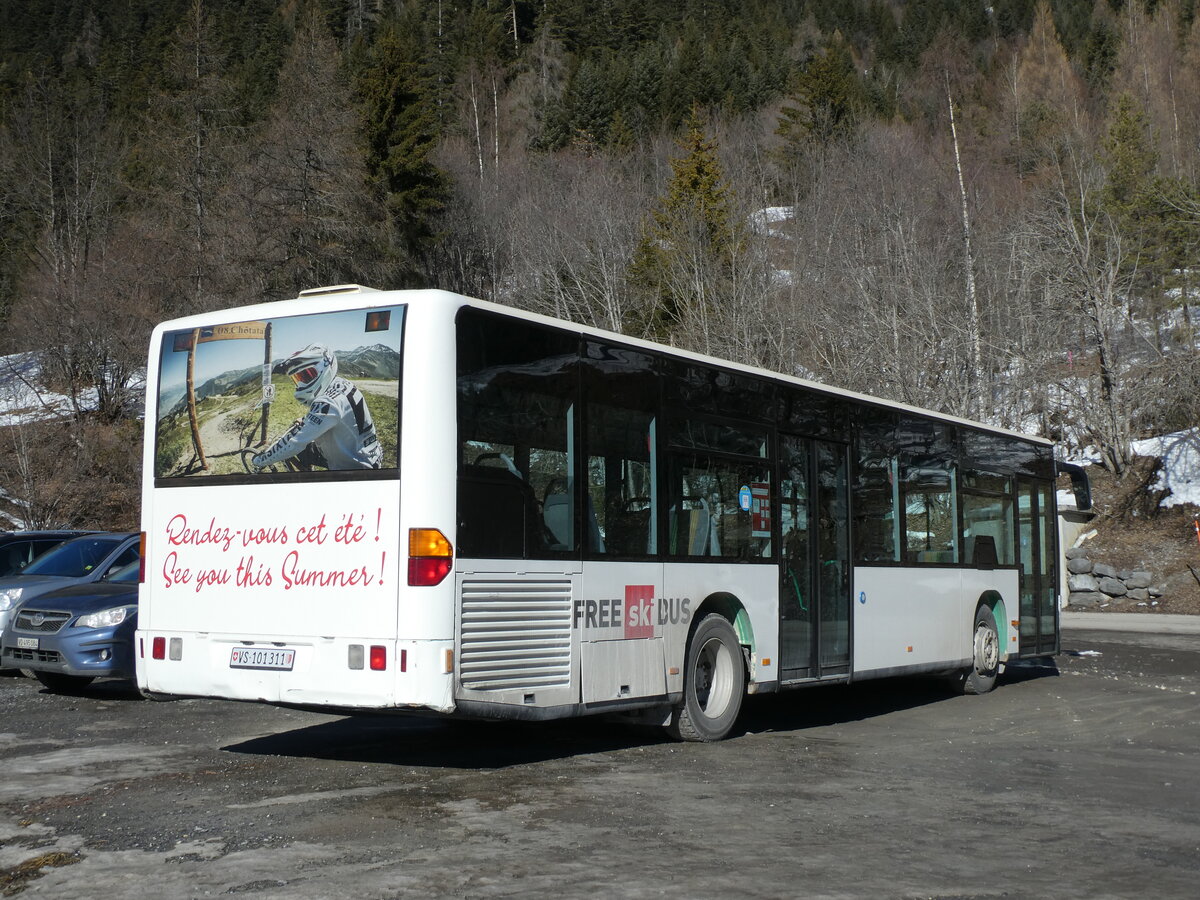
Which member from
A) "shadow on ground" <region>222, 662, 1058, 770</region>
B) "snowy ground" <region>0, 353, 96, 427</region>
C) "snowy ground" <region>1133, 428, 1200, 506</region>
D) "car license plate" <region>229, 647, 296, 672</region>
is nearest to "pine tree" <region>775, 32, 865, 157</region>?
"snowy ground" <region>1133, 428, 1200, 506</region>

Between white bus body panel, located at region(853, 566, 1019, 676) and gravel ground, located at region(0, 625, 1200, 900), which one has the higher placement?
white bus body panel, located at region(853, 566, 1019, 676)

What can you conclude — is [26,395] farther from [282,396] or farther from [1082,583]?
[282,396]

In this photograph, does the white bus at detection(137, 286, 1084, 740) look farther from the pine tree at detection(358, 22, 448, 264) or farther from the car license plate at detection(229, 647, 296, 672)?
the pine tree at detection(358, 22, 448, 264)

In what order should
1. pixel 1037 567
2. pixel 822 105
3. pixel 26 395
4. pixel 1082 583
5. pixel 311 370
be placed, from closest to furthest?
1. pixel 311 370
2. pixel 1037 567
3. pixel 1082 583
4. pixel 26 395
5. pixel 822 105

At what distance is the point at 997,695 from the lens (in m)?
14.6

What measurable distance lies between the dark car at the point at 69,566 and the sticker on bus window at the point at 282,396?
19.6 feet

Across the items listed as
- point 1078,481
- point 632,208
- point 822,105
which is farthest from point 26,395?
point 822,105

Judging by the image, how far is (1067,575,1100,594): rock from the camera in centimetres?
2898

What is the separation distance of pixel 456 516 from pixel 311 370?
1433mm

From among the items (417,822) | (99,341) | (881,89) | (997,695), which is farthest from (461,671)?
(881,89)

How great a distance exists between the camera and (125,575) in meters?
14.5

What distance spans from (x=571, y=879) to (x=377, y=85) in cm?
4514

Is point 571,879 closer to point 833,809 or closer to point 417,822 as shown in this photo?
point 417,822

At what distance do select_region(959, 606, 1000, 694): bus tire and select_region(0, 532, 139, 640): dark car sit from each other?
31.2 feet
